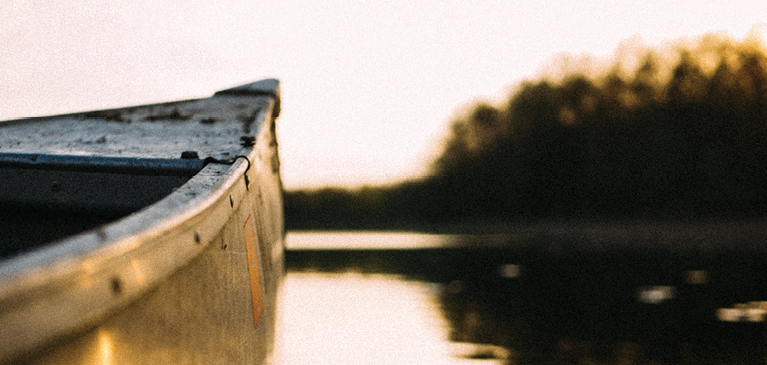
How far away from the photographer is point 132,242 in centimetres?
115

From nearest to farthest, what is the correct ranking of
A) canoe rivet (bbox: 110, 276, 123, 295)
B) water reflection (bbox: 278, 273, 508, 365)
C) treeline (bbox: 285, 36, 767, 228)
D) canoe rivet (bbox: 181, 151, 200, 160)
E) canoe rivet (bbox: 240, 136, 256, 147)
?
canoe rivet (bbox: 110, 276, 123, 295) < canoe rivet (bbox: 181, 151, 200, 160) < canoe rivet (bbox: 240, 136, 256, 147) < water reflection (bbox: 278, 273, 508, 365) < treeline (bbox: 285, 36, 767, 228)

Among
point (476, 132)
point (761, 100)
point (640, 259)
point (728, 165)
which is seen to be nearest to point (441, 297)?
point (640, 259)

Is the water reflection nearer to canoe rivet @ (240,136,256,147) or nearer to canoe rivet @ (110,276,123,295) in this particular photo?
canoe rivet @ (240,136,256,147)

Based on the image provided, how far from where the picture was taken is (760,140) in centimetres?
3684

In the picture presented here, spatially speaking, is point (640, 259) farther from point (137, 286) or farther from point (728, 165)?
point (728, 165)

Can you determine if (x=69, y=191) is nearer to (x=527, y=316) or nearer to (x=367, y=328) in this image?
(x=367, y=328)

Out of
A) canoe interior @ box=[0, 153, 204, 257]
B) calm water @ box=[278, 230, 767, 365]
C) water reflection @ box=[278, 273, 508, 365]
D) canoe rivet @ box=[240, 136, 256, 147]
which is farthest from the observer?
calm water @ box=[278, 230, 767, 365]

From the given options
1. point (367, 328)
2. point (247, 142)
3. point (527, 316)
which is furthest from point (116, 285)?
point (527, 316)

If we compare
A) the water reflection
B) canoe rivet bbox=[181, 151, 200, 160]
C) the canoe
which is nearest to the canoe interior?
the canoe

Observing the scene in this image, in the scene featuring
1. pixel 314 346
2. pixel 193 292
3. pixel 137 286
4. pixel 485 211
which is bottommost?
pixel 485 211

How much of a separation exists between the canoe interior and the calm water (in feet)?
10.9

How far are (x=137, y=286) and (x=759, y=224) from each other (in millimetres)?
37812

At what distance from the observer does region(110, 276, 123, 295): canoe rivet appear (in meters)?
1.11

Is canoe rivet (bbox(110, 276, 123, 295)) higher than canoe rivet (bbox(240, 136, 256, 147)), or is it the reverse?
canoe rivet (bbox(240, 136, 256, 147))
